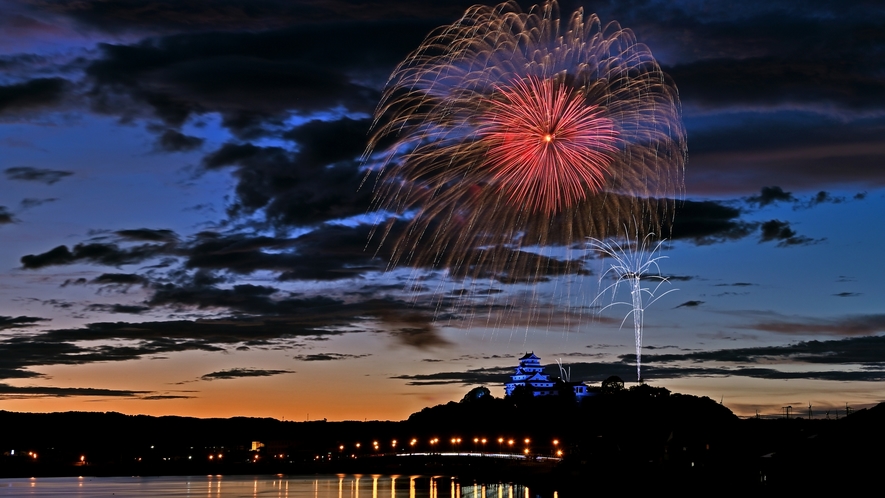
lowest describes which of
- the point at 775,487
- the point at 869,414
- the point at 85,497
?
the point at 85,497

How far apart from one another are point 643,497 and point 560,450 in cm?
7889

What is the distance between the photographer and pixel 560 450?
525 feet

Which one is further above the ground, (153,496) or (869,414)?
(869,414)

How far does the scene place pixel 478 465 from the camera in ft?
556

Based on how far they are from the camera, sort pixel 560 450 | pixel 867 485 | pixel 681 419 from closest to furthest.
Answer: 1. pixel 867 485
2. pixel 681 419
3. pixel 560 450

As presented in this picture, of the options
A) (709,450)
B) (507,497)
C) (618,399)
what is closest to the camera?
(709,450)

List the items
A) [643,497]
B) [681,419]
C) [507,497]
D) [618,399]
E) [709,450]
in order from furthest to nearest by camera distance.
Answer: [618,399]
[681,419]
[507,497]
[709,450]
[643,497]

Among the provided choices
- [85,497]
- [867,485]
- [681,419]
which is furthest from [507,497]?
[85,497]

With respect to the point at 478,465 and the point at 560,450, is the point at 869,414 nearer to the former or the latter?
the point at 560,450

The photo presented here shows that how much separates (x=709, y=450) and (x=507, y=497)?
28371mm

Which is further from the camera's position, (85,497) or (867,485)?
(85,497)

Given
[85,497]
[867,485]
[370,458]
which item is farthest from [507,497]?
[370,458]

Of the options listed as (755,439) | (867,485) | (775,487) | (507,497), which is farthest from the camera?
(507,497)

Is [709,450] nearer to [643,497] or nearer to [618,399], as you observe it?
[643,497]
